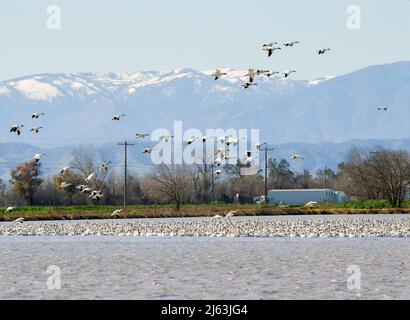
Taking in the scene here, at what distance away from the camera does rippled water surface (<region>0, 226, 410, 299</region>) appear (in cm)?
2855

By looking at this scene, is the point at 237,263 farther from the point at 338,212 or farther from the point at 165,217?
the point at 338,212

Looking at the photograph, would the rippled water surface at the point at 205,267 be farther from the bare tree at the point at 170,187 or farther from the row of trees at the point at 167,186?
the row of trees at the point at 167,186

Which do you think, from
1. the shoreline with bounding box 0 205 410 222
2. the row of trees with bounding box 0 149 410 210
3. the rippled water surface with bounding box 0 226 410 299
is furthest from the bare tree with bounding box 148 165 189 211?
the rippled water surface with bounding box 0 226 410 299

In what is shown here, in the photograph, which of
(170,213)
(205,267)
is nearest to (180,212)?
(170,213)

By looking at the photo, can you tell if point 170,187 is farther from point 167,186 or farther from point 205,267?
point 205,267

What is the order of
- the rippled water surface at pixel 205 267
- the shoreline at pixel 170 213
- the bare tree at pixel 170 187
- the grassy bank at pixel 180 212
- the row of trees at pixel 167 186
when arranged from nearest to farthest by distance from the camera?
the rippled water surface at pixel 205 267 < the shoreline at pixel 170 213 < the grassy bank at pixel 180 212 < the bare tree at pixel 170 187 < the row of trees at pixel 167 186

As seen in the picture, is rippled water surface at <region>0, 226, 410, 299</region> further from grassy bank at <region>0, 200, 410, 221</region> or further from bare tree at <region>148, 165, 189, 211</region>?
bare tree at <region>148, 165, 189, 211</region>

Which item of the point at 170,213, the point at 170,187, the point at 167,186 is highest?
the point at 167,186

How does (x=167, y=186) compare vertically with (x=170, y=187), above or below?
above

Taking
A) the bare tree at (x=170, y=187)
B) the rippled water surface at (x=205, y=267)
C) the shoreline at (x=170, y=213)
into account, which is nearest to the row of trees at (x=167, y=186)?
the bare tree at (x=170, y=187)

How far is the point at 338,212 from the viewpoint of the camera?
329ft

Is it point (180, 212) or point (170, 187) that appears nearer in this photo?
point (180, 212)

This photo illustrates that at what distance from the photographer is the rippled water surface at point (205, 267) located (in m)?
28.5

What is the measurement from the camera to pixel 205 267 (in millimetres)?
36656
